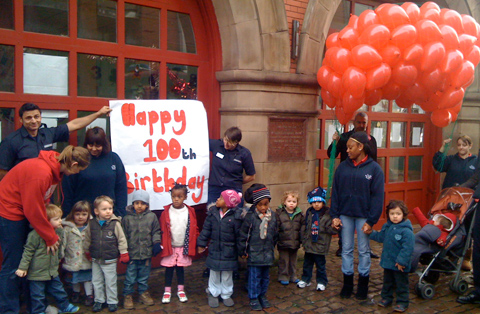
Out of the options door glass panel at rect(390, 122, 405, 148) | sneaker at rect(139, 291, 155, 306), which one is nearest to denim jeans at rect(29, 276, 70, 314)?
sneaker at rect(139, 291, 155, 306)

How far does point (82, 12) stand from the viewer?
498 cm

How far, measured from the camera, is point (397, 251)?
4.56 m

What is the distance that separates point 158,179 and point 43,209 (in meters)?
1.48

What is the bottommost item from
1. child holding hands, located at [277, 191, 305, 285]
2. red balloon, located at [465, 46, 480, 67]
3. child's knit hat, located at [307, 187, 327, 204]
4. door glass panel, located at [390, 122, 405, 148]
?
child holding hands, located at [277, 191, 305, 285]

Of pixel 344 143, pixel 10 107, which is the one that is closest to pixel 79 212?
pixel 10 107

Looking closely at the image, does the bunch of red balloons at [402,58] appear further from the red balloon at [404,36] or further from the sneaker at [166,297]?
the sneaker at [166,297]

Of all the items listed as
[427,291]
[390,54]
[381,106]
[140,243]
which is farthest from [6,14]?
[381,106]

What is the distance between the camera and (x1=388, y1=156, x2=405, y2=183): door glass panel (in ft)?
26.3

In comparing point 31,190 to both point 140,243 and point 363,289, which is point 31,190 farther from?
point 363,289

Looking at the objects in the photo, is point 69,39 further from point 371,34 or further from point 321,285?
point 321,285

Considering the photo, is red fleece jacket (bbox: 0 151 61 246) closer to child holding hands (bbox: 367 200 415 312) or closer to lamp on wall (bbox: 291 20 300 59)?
child holding hands (bbox: 367 200 415 312)

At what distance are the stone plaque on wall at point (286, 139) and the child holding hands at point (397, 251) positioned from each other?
1.78 meters

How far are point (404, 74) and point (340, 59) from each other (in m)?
0.69

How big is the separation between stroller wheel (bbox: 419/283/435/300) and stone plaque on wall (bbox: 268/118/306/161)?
2.23 metres
